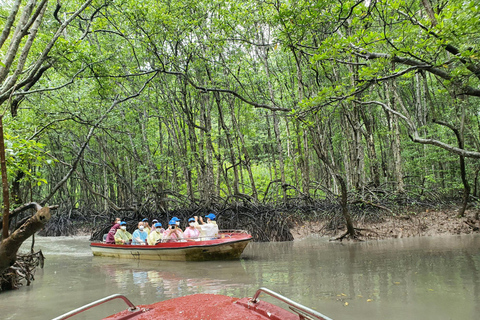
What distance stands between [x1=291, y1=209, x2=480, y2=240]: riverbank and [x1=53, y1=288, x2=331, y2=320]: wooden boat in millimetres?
10287

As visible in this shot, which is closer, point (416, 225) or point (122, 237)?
point (416, 225)

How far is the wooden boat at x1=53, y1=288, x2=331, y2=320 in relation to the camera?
2.22 meters

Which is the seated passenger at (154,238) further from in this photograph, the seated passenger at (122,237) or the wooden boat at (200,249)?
the seated passenger at (122,237)

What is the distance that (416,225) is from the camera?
1242cm

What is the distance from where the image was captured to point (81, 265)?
1128 centimetres

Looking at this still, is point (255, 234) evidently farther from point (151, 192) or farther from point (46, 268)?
point (46, 268)

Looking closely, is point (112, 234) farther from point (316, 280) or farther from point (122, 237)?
point (316, 280)

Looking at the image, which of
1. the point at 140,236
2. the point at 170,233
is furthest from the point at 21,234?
the point at 140,236

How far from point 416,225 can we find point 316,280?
25.2ft

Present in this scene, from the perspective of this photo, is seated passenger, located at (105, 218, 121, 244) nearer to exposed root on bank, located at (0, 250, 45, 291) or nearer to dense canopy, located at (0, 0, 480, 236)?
dense canopy, located at (0, 0, 480, 236)

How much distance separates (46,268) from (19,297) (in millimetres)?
4274

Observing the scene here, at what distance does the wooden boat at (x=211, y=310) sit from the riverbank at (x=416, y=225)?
10287 millimetres

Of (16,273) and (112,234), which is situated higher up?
(112,234)

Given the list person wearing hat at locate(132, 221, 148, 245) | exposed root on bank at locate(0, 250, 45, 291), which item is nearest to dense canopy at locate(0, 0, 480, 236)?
exposed root on bank at locate(0, 250, 45, 291)
